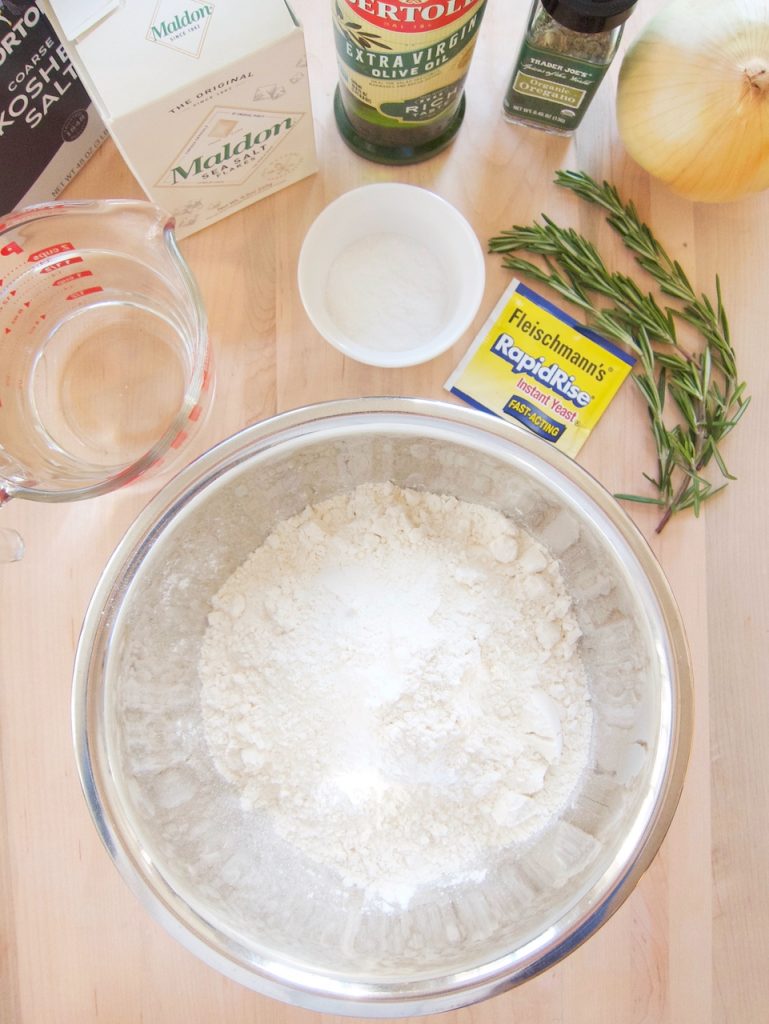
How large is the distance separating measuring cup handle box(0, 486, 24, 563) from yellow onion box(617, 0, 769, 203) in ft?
2.57

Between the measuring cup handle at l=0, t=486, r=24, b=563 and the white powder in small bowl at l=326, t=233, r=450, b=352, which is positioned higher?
the white powder in small bowl at l=326, t=233, r=450, b=352

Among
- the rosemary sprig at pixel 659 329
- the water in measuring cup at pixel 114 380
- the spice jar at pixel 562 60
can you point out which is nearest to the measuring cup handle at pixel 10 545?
the water in measuring cup at pixel 114 380

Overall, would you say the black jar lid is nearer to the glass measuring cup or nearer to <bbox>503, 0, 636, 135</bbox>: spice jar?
<bbox>503, 0, 636, 135</bbox>: spice jar

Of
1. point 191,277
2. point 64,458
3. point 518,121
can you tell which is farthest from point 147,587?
point 518,121

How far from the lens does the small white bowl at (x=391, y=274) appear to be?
803 mm

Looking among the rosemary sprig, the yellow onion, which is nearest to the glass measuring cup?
the rosemary sprig

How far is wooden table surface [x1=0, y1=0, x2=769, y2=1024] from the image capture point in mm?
851

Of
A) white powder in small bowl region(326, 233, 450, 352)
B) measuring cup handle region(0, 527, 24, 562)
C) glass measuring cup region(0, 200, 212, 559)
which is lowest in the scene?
measuring cup handle region(0, 527, 24, 562)

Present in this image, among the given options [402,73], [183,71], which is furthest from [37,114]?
[402,73]

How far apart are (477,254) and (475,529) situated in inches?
11.2

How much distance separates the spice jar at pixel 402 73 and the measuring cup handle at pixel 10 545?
0.57 meters

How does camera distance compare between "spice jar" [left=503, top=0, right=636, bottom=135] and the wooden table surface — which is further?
the wooden table surface

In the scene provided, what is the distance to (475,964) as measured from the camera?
0.72 m

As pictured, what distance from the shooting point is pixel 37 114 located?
76 cm
